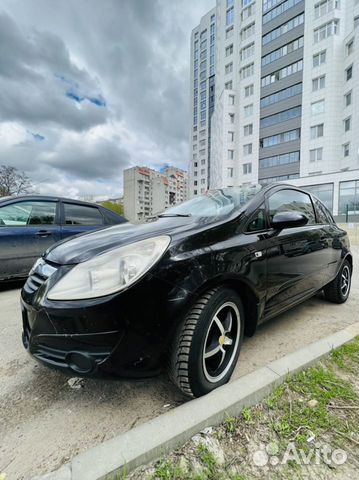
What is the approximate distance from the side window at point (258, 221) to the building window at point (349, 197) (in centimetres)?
2368

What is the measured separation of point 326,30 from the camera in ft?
88.0

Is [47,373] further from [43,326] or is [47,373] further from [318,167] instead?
[318,167]

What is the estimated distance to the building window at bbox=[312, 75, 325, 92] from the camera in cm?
2724

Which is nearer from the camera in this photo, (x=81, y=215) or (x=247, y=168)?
(x=81, y=215)

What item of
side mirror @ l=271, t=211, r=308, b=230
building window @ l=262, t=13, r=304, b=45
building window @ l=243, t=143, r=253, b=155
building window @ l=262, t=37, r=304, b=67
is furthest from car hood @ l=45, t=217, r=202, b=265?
building window @ l=262, t=13, r=304, b=45

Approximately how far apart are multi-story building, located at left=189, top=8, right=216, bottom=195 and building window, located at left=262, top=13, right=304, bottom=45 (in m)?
28.4

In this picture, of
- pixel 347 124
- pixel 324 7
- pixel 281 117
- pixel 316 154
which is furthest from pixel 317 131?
pixel 324 7

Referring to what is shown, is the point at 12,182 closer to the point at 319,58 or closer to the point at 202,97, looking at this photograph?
the point at 319,58

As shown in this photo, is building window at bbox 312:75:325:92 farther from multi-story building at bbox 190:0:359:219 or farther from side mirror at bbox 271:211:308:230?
side mirror at bbox 271:211:308:230

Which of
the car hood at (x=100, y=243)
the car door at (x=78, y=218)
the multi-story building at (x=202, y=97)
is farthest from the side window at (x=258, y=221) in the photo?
the multi-story building at (x=202, y=97)

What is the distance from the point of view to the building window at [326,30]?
26188 mm

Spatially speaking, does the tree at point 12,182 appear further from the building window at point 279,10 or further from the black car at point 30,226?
the building window at point 279,10

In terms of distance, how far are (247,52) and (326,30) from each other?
34.4 ft

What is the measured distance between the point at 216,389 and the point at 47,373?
1187 mm
